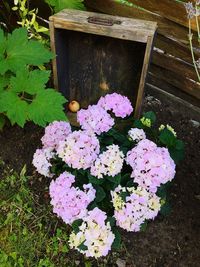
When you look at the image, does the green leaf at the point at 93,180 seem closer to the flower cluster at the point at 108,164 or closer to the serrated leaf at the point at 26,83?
the flower cluster at the point at 108,164

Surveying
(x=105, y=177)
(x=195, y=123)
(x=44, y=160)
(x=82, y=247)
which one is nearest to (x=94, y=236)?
(x=82, y=247)

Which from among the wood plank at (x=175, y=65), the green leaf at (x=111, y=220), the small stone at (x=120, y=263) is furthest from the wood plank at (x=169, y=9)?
the small stone at (x=120, y=263)

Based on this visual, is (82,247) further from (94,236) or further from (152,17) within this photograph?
(152,17)

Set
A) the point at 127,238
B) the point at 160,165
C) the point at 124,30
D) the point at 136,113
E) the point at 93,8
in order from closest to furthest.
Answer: the point at 160,165
the point at 124,30
the point at 127,238
the point at 136,113
the point at 93,8

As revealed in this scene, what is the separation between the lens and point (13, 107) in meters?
2.26

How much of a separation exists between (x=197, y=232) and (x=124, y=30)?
4.06ft

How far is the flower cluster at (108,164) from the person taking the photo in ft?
7.09

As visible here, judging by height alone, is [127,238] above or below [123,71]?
below

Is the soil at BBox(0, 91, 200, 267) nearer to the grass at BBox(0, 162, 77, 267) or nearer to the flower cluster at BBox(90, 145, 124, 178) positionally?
the grass at BBox(0, 162, 77, 267)

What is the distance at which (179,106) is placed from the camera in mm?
3160

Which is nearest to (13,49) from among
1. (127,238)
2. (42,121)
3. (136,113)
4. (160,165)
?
(42,121)

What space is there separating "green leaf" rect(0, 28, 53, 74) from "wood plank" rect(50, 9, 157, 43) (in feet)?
0.57

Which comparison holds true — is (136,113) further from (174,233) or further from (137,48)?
(174,233)

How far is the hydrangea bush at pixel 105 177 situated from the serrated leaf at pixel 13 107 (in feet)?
0.81
